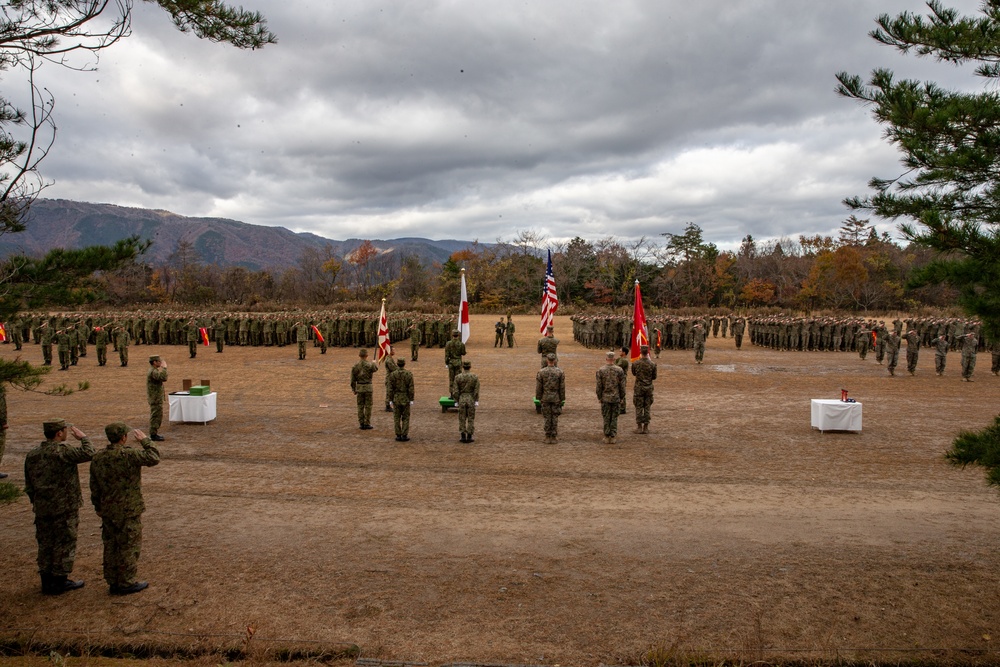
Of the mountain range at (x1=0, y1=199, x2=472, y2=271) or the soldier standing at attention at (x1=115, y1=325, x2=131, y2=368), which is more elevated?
the mountain range at (x1=0, y1=199, x2=472, y2=271)

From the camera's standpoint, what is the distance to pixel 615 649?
16.0ft

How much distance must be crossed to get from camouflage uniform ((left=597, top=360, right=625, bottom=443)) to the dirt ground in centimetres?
44

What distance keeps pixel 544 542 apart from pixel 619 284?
191 feet

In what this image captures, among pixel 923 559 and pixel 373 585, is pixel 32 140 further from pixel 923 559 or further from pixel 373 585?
pixel 923 559

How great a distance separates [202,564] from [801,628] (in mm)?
5602

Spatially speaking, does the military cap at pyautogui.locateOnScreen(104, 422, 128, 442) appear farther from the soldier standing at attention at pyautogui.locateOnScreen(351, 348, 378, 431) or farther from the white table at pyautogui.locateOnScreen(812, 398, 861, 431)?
the white table at pyautogui.locateOnScreen(812, 398, 861, 431)

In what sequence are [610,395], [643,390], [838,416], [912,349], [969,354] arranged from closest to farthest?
1. [610,395]
2. [838,416]
3. [643,390]
4. [969,354]
5. [912,349]

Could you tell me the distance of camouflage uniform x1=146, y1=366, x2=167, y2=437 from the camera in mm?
11664

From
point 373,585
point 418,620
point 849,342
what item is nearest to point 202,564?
point 373,585

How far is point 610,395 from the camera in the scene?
1155cm

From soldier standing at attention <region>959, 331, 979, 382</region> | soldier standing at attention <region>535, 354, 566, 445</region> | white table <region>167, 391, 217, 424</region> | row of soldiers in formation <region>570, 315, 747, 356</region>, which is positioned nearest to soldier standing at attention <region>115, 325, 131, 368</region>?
white table <region>167, 391, 217, 424</region>

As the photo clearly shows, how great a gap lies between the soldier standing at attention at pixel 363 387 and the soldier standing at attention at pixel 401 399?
945 millimetres

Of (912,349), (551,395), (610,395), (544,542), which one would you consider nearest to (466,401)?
(551,395)

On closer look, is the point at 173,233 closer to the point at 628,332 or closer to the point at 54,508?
the point at 628,332
